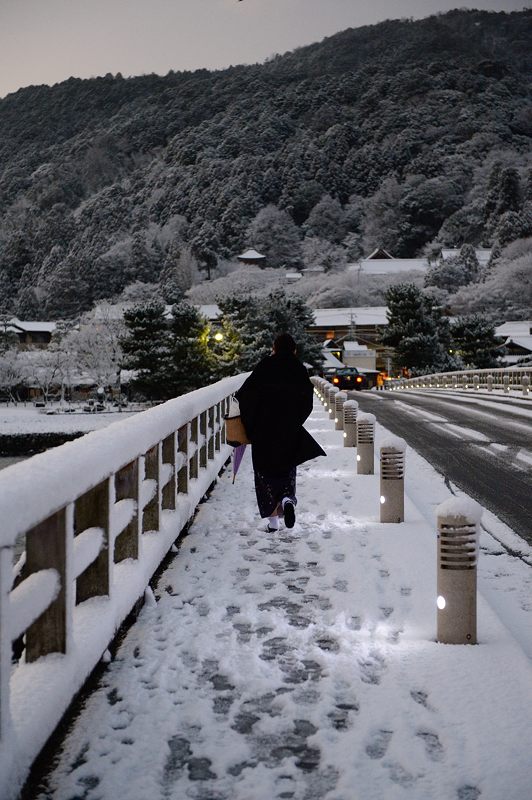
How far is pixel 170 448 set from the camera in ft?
25.0

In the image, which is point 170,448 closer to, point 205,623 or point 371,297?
point 205,623

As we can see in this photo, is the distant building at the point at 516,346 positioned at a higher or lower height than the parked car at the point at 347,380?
higher

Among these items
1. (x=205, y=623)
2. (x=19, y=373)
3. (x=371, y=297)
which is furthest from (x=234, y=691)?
(x=371, y=297)

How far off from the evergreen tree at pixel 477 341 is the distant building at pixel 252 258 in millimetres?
113775

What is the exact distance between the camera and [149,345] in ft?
210

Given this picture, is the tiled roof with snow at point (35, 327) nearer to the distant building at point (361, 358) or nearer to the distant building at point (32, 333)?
the distant building at point (32, 333)

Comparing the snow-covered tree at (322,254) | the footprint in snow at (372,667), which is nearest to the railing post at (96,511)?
the footprint in snow at (372,667)

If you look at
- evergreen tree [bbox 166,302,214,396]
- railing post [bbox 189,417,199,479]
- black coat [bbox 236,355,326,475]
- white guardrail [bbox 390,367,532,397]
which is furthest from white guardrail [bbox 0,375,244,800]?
evergreen tree [bbox 166,302,214,396]

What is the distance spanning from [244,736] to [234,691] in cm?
53

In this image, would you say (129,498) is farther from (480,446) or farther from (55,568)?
(480,446)

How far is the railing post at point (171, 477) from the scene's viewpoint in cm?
760

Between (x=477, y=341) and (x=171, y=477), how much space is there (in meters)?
64.0

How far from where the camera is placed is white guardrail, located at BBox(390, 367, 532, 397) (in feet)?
114

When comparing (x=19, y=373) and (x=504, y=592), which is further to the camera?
(x=19, y=373)
